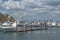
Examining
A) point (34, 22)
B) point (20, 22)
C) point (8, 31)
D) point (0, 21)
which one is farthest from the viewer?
point (34, 22)

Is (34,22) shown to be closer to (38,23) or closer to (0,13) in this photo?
(38,23)

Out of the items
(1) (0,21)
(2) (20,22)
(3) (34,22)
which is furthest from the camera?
(3) (34,22)

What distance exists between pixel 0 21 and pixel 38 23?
175 ft

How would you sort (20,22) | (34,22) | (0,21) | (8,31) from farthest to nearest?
1. (34,22)
2. (0,21)
3. (20,22)
4. (8,31)

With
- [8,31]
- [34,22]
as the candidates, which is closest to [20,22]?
[8,31]

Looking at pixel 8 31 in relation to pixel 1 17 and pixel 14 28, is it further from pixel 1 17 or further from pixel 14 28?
pixel 1 17

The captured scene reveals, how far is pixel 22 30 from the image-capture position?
95188mm

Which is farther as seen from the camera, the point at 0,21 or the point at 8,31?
the point at 0,21

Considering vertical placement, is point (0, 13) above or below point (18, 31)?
above

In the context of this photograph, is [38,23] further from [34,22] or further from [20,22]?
[20,22]

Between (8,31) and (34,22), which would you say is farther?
(34,22)

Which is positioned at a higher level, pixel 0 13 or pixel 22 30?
pixel 0 13

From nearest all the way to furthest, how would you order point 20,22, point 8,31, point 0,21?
1. point 8,31
2. point 20,22
3. point 0,21

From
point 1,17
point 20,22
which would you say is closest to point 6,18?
point 1,17
